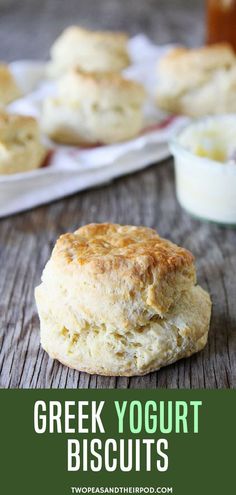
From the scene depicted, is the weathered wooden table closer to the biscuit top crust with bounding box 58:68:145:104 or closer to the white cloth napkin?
the white cloth napkin

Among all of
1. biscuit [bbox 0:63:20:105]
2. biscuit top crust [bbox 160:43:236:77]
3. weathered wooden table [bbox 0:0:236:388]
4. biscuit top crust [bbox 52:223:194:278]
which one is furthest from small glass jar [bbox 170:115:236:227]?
biscuit [bbox 0:63:20:105]

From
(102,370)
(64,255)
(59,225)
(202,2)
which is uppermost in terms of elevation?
(64,255)

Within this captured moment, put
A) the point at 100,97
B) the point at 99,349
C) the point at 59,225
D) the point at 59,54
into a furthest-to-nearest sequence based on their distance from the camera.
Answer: the point at 59,54 → the point at 100,97 → the point at 59,225 → the point at 99,349

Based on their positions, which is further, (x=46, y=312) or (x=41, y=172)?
(x=41, y=172)

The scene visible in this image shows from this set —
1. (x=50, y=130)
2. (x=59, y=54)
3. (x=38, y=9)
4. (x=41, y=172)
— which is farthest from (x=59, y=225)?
(x=38, y=9)

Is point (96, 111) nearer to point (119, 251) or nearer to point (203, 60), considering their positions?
point (203, 60)

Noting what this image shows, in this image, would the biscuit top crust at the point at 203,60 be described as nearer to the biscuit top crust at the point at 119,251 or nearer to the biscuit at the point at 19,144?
the biscuit at the point at 19,144

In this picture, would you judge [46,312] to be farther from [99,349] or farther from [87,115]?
[87,115]
